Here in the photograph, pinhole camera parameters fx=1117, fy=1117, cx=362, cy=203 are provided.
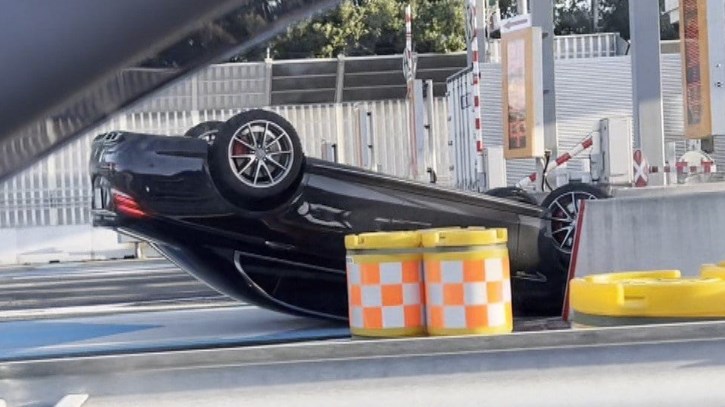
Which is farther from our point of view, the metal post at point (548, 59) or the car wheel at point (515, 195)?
the metal post at point (548, 59)

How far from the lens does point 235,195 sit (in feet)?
17.4

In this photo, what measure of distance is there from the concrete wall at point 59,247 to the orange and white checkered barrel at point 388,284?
21.2 metres

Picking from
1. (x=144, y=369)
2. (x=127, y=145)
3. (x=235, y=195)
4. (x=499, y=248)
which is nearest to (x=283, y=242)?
(x=235, y=195)

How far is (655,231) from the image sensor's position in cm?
442

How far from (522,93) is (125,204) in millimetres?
6450

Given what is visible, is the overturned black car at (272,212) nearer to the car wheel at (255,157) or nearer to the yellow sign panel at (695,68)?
the car wheel at (255,157)

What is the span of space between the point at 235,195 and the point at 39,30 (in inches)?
176

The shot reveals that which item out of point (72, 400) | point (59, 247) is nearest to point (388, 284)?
point (72, 400)

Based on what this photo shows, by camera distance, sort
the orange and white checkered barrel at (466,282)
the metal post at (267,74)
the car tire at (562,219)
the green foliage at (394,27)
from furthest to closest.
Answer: the car tire at (562,219), the orange and white checkered barrel at (466,282), the metal post at (267,74), the green foliage at (394,27)

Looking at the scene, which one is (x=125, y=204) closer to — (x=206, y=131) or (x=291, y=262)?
(x=206, y=131)

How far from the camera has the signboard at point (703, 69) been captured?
28.8 ft

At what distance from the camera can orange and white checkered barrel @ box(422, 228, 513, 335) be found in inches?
153

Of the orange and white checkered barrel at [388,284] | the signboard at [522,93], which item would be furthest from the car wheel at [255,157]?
the signboard at [522,93]

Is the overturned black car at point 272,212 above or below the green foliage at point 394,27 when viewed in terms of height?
below
